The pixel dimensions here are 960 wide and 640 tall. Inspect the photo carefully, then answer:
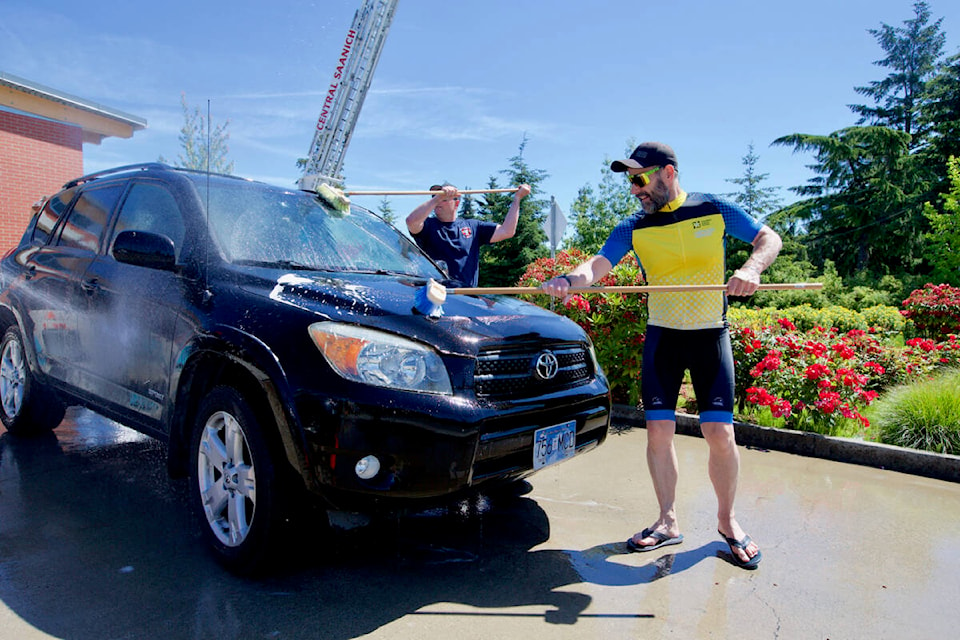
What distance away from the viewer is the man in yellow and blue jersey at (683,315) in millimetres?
3000

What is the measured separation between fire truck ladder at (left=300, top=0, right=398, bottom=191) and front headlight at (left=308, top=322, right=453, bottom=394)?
16.0m

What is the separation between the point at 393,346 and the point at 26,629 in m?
1.63

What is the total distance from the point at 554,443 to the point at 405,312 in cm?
89

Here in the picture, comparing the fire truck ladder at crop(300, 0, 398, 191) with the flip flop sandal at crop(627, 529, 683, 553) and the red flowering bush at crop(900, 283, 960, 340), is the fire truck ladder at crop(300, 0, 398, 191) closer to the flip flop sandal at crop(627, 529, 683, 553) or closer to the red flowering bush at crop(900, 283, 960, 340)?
the red flowering bush at crop(900, 283, 960, 340)

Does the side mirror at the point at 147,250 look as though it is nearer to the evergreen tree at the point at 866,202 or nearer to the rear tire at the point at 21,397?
the rear tire at the point at 21,397

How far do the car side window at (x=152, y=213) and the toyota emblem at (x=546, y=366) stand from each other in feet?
6.02

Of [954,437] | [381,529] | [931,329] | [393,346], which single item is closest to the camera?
[393,346]

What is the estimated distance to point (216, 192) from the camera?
335 centimetres

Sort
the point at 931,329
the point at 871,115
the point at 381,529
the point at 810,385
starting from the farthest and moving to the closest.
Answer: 1. the point at 871,115
2. the point at 931,329
3. the point at 810,385
4. the point at 381,529

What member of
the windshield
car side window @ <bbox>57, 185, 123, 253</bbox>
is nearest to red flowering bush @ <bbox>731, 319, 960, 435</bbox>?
the windshield

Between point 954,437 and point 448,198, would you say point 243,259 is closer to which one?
point 448,198

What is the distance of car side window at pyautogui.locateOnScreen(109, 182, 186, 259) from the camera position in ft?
10.8

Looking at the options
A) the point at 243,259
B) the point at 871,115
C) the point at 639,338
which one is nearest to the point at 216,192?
the point at 243,259

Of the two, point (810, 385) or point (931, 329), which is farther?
point (931, 329)
